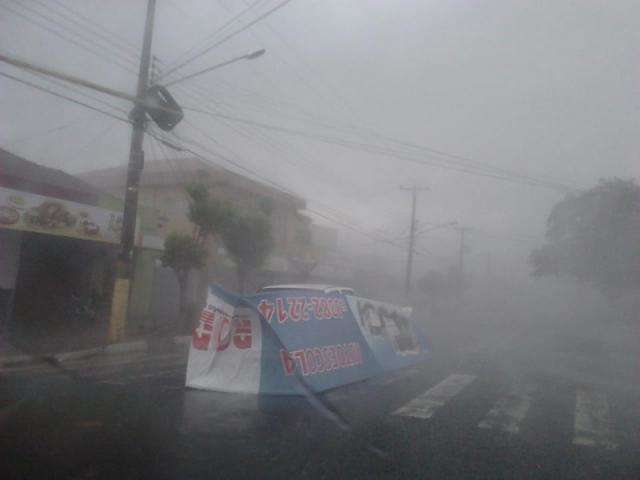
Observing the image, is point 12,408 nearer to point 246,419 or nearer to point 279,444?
point 246,419

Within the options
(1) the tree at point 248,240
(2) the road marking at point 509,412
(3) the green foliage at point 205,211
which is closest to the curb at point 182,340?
(3) the green foliage at point 205,211

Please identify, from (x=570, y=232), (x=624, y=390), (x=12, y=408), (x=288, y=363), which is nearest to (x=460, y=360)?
(x=624, y=390)

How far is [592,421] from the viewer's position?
27.2ft

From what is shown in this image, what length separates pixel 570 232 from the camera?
36781 mm

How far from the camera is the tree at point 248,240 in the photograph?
21.3 m

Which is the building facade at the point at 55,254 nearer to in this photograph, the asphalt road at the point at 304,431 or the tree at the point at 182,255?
the tree at the point at 182,255

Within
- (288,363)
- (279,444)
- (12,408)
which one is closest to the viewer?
(279,444)

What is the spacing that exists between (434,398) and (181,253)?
11097mm

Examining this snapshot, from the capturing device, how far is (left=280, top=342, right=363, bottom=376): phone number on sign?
29.1ft

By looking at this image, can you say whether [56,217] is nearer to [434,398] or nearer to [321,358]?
[321,358]

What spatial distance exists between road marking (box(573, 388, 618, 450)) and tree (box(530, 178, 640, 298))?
2422 centimetres

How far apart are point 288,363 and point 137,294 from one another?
14.5 meters

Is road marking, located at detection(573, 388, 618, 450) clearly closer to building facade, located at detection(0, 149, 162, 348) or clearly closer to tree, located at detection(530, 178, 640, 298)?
building facade, located at detection(0, 149, 162, 348)

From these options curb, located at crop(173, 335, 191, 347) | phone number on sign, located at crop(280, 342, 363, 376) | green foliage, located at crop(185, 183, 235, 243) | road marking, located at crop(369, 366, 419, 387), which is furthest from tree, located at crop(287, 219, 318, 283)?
phone number on sign, located at crop(280, 342, 363, 376)
